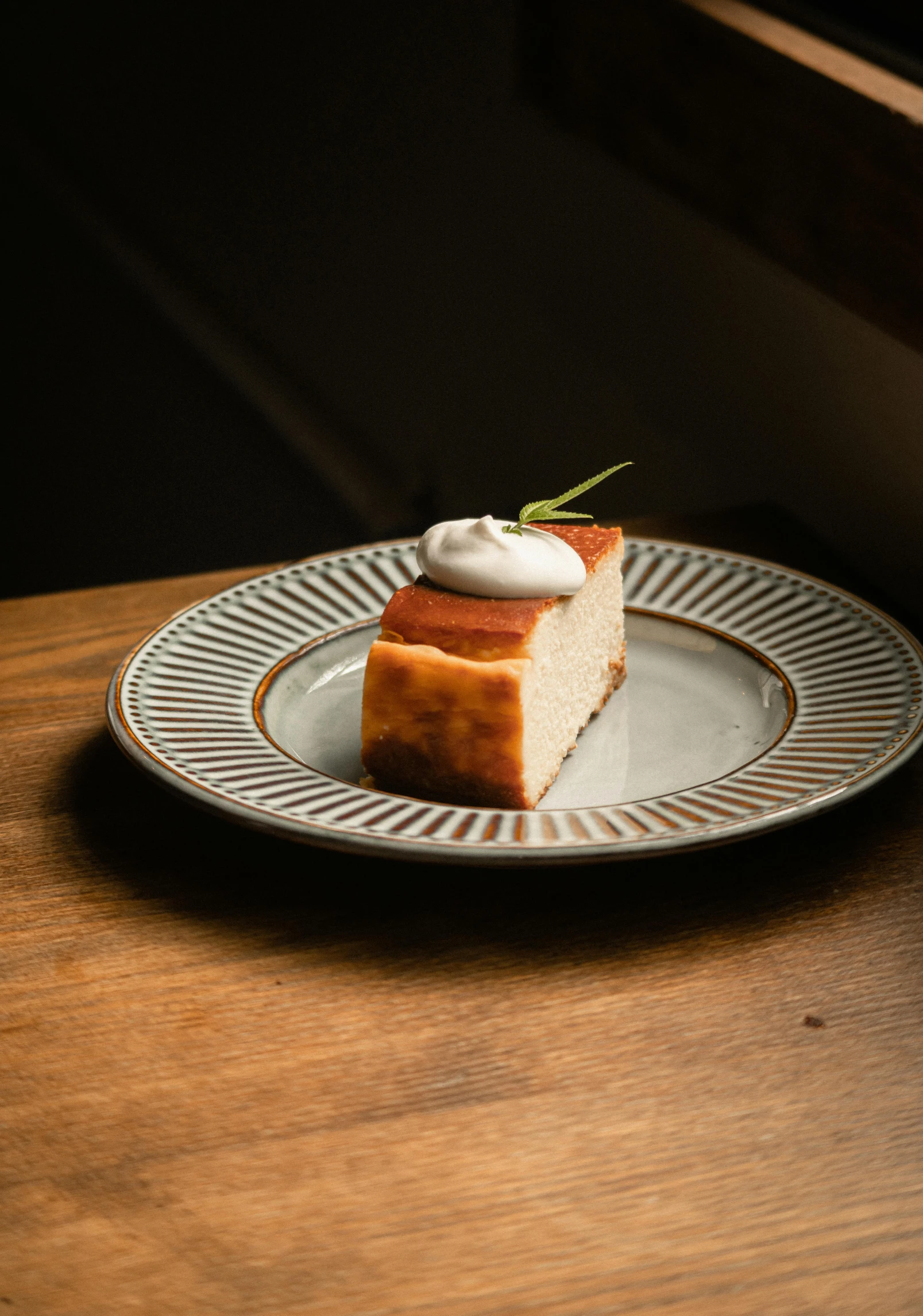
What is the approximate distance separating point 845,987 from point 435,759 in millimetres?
342

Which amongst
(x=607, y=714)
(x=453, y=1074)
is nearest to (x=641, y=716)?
(x=607, y=714)

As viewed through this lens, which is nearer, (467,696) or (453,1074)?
(453,1074)

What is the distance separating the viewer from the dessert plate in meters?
0.82

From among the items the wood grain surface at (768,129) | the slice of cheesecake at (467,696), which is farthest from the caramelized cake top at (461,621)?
the wood grain surface at (768,129)

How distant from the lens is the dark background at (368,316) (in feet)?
5.39

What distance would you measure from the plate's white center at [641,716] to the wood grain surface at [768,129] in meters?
0.42

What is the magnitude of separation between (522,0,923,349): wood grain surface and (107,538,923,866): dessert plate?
368 mm

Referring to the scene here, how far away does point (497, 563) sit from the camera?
0.99 m

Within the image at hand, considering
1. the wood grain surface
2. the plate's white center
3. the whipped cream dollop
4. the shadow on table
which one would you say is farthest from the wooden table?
the wood grain surface

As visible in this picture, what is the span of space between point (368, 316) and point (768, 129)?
166 centimetres

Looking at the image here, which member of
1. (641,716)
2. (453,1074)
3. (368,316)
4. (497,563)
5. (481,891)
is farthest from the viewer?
(368,316)

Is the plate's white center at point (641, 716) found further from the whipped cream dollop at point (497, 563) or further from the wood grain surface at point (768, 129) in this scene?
the wood grain surface at point (768, 129)

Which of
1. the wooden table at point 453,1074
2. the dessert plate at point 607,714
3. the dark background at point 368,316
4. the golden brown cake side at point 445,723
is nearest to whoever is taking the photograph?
the wooden table at point 453,1074

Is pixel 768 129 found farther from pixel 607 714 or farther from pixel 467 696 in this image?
pixel 467 696
